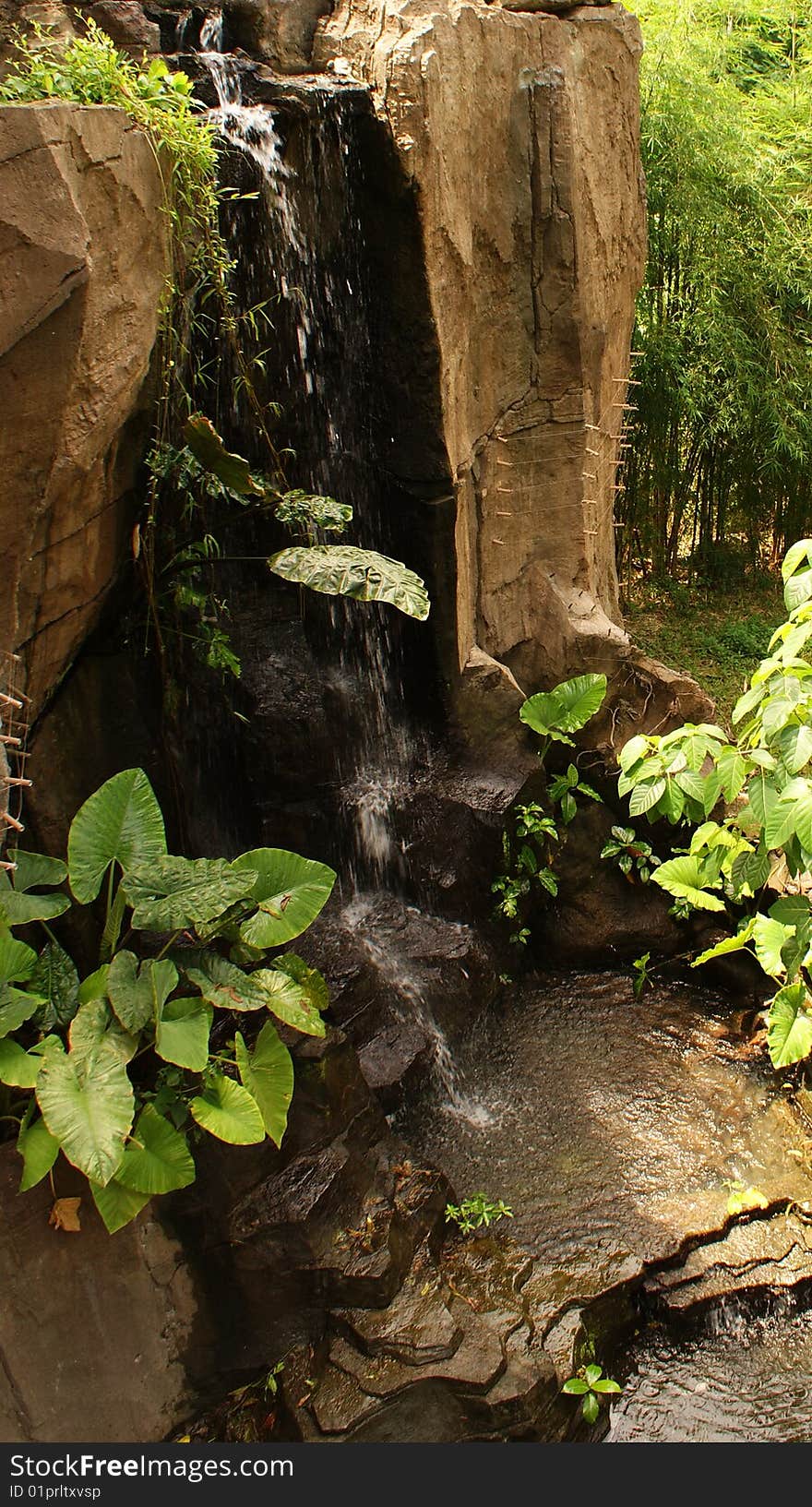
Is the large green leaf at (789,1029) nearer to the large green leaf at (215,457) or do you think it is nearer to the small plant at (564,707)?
the small plant at (564,707)

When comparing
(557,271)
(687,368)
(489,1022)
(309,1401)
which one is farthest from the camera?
(687,368)

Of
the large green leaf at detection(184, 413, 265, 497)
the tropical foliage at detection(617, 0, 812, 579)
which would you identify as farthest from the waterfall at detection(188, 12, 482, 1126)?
the tropical foliage at detection(617, 0, 812, 579)

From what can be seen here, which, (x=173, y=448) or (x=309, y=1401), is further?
(x=173, y=448)

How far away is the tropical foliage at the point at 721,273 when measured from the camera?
25.1 ft

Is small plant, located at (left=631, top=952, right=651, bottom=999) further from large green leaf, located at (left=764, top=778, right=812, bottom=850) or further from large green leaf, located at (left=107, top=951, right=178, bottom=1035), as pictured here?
large green leaf, located at (left=107, top=951, right=178, bottom=1035)

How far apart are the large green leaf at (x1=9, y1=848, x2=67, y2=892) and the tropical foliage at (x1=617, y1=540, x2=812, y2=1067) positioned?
198 centimetres

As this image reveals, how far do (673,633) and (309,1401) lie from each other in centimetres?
635

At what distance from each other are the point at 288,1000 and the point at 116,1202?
74 cm

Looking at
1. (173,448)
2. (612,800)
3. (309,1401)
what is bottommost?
(309,1401)

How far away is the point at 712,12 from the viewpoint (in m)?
8.18

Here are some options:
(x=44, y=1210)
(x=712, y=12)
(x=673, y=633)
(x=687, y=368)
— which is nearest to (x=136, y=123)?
(x=44, y=1210)

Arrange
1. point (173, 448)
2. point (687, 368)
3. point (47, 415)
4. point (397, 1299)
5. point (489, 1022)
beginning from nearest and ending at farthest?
point (47, 415) < point (397, 1299) < point (173, 448) < point (489, 1022) < point (687, 368)

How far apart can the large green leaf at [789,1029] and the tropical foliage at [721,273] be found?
4.95 meters

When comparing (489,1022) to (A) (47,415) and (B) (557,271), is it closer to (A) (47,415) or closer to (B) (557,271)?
(A) (47,415)
